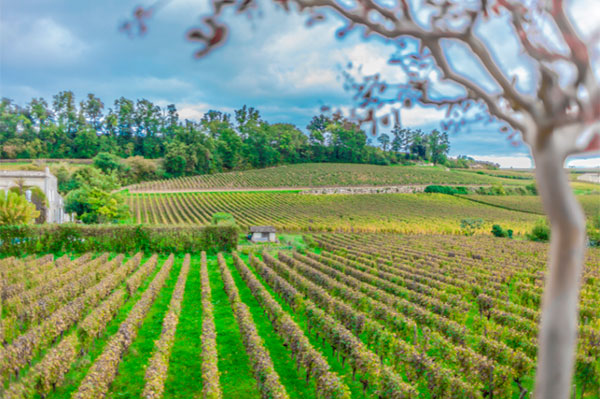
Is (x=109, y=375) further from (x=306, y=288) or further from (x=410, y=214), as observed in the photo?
(x=410, y=214)

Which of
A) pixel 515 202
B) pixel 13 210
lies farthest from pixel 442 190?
pixel 13 210

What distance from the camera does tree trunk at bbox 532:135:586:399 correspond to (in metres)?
1.54

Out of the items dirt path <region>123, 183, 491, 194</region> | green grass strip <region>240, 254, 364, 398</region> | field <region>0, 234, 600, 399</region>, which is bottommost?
green grass strip <region>240, 254, 364, 398</region>

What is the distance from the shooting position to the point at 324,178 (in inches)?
2886

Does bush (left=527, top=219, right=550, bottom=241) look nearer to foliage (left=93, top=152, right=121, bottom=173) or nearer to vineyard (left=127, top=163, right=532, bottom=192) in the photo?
vineyard (left=127, top=163, right=532, bottom=192)

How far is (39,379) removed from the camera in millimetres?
7273

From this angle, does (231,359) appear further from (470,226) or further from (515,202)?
(515,202)

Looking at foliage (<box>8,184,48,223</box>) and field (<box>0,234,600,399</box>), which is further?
foliage (<box>8,184,48,223</box>)

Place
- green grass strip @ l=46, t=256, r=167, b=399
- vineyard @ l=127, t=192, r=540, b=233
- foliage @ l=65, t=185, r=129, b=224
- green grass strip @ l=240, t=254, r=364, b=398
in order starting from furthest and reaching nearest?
vineyard @ l=127, t=192, r=540, b=233, foliage @ l=65, t=185, r=129, b=224, green grass strip @ l=240, t=254, r=364, b=398, green grass strip @ l=46, t=256, r=167, b=399

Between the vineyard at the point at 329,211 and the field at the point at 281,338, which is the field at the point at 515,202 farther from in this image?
the field at the point at 281,338

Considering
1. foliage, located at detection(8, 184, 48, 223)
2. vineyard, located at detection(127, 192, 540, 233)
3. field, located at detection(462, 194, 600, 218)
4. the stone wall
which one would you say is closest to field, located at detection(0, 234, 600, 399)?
foliage, located at detection(8, 184, 48, 223)

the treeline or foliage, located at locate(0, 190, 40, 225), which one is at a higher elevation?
the treeline

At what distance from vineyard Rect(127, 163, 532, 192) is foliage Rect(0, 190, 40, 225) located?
38.2m

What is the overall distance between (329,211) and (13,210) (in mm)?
35211
